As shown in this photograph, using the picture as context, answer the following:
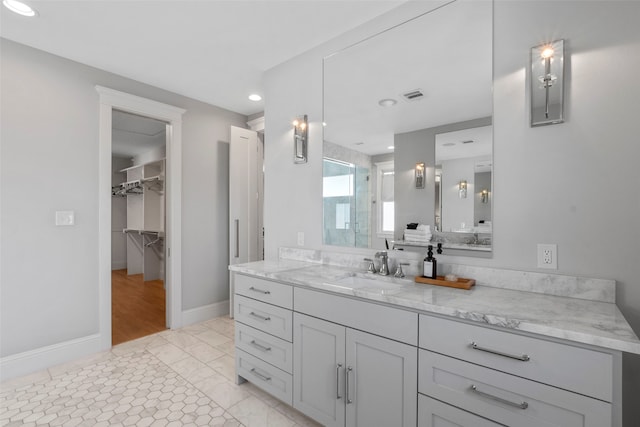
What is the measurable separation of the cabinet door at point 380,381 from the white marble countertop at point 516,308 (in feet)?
0.73

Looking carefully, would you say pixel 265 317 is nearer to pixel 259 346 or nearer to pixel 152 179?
pixel 259 346

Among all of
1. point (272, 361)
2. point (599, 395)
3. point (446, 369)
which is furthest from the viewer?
point (272, 361)

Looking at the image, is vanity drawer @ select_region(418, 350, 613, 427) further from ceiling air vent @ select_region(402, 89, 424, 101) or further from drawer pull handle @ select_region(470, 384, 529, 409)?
ceiling air vent @ select_region(402, 89, 424, 101)

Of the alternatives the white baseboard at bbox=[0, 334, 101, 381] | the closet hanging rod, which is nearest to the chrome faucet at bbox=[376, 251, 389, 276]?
the white baseboard at bbox=[0, 334, 101, 381]

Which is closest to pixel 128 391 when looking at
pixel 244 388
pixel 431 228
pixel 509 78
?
pixel 244 388

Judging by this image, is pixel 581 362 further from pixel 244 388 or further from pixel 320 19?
pixel 320 19

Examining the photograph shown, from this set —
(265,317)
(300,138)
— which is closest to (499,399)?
(265,317)

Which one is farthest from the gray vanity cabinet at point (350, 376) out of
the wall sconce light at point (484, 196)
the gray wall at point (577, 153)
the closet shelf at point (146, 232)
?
the closet shelf at point (146, 232)

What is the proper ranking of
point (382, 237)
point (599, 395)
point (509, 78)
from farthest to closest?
point (382, 237) → point (509, 78) → point (599, 395)

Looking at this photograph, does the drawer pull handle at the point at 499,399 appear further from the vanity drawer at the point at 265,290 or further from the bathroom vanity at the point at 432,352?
the vanity drawer at the point at 265,290

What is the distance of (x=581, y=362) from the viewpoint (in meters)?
1.00

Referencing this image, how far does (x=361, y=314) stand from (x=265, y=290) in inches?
30.3

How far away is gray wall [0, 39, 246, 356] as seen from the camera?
239cm

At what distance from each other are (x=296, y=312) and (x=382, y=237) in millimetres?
787
